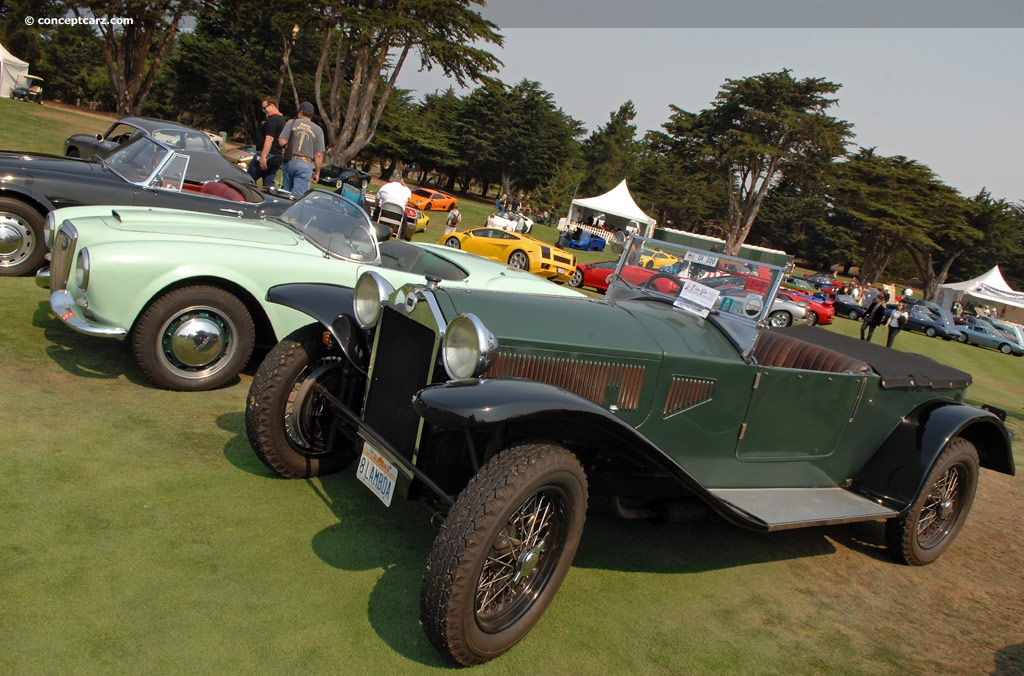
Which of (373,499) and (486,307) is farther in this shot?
(373,499)

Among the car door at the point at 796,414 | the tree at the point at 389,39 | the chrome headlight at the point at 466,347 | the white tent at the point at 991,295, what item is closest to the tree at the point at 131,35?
the tree at the point at 389,39

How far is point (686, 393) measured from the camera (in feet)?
11.6

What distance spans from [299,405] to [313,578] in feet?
3.57

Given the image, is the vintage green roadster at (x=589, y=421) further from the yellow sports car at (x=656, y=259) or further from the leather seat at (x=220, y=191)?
the leather seat at (x=220, y=191)

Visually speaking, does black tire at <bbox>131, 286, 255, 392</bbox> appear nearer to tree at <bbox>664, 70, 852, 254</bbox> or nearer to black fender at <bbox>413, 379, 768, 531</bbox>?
black fender at <bbox>413, 379, 768, 531</bbox>

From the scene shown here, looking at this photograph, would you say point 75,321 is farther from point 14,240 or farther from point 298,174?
point 298,174

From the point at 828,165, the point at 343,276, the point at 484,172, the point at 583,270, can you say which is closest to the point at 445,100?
the point at 484,172

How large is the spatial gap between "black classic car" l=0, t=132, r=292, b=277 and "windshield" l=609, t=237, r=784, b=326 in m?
3.72

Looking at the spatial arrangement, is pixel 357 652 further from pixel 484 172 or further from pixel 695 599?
pixel 484 172

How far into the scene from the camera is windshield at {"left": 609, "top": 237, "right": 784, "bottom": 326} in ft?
13.2

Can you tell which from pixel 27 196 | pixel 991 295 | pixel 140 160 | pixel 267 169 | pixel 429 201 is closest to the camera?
pixel 27 196

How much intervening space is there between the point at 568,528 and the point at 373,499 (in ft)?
4.60

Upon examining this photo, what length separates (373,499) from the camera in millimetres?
3854

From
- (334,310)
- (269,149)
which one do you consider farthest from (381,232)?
(269,149)
